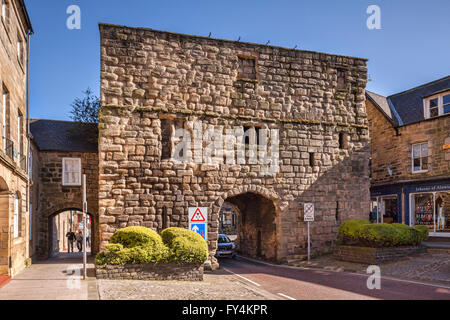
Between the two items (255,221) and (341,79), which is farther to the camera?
(255,221)

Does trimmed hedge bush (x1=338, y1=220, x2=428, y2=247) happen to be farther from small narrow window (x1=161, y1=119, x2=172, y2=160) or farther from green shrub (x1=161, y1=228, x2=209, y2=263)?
small narrow window (x1=161, y1=119, x2=172, y2=160)

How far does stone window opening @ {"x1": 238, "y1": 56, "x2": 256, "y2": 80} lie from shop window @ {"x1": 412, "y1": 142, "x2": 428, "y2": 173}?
10790 mm

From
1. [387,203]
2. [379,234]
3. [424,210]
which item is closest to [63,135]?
[379,234]

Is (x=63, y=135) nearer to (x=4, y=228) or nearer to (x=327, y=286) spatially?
(x=4, y=228)

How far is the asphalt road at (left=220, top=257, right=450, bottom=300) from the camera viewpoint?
998cm

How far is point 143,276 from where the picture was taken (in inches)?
459

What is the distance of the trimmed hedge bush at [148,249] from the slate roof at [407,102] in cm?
1609

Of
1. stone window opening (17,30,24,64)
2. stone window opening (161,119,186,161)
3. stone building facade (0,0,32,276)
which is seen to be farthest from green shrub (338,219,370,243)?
stone window opening (17,30,24,64)

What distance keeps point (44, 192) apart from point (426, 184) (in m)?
18.6

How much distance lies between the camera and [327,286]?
1151cm

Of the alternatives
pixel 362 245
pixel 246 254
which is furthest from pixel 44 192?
pixel 362 245

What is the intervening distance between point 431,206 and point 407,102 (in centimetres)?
655

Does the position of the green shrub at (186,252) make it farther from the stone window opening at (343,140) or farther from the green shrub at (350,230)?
the stone window opening at (343,140)

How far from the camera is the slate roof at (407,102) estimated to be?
22.9 m
